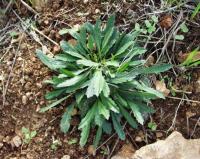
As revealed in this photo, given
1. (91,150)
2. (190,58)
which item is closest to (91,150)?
(91,150)

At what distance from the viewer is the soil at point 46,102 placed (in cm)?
292

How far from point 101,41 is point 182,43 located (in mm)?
558

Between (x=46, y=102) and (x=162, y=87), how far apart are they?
74 centimetres

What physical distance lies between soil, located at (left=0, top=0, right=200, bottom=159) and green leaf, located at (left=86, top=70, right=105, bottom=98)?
0.31 m

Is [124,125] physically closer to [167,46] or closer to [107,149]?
[107,149]

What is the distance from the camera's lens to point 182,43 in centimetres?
308

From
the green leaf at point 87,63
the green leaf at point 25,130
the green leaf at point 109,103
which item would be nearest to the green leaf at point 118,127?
the green leaf at point 109,103

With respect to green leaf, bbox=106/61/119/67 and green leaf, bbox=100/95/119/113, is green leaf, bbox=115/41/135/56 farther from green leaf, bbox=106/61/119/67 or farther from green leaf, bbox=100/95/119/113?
green leaf, bbox=100/95/119/113

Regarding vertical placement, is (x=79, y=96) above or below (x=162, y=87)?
above

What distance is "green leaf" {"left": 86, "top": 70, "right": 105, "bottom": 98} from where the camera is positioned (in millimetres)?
2680

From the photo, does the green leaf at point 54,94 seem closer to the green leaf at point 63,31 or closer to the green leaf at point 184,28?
the green leaf at point 63,31

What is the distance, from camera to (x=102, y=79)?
2736 millimetres

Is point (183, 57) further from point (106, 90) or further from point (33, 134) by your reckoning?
point (33, 134)

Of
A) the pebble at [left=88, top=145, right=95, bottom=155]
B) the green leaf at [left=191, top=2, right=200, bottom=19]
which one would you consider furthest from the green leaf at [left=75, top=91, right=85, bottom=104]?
the green leaf at [left=191, top=2, right=200, bottom=19]
